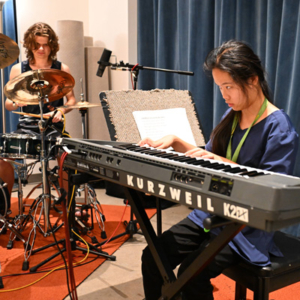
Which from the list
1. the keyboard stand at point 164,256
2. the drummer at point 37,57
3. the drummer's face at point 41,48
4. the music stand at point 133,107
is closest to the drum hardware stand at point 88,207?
the drummer at point 37,57

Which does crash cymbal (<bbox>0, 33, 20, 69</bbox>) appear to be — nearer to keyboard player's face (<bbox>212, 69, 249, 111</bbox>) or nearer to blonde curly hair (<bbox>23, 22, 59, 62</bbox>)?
blonde curly hair (<bbox>23, 22, 59, 62</bbox>)

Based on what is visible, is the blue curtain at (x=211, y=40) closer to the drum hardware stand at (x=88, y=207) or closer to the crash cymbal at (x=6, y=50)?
the drum hardware stand at (x=88, y=207)

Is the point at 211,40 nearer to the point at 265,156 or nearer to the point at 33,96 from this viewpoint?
the point at 33,96

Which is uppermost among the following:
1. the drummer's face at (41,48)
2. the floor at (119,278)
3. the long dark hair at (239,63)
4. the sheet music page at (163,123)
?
the drummer's face at (41,48)

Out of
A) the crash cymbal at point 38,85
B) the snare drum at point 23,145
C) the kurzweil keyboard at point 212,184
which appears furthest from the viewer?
the snare drum at point 23,145

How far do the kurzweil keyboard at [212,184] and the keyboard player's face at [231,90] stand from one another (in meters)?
0.38

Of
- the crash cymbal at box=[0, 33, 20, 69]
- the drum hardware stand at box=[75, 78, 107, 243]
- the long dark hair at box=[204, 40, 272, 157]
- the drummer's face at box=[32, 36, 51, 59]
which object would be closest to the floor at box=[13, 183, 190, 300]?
the drum hardware stand at box=[75, 78, 107, 243]

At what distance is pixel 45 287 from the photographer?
189 cm

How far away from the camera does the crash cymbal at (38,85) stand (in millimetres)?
2143

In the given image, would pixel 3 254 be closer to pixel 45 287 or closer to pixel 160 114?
pixel 45 287

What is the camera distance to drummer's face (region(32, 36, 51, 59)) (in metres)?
2.83

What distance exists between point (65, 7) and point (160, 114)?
2864 millimetres

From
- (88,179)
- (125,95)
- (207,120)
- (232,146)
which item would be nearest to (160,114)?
(125,95)

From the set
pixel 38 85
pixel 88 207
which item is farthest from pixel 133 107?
pixel 88 207
